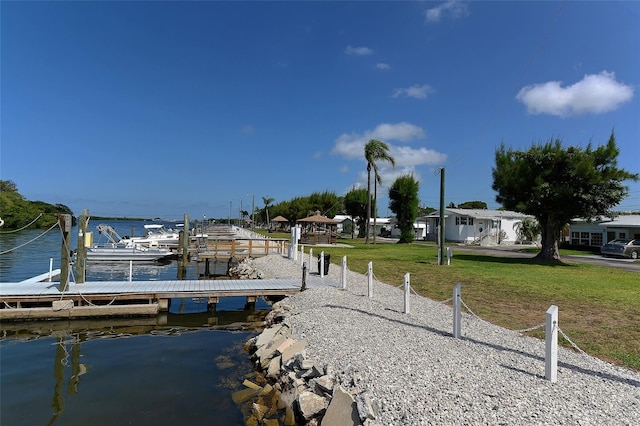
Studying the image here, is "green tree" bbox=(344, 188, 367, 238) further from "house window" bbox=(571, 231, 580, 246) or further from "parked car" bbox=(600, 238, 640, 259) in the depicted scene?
"parked car" bbox=(600, 238, 640, 259)

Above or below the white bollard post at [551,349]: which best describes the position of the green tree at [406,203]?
above

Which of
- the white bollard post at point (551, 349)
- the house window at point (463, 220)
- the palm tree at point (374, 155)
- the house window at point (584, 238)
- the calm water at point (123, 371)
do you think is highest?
the palm tree at point (374, 155)

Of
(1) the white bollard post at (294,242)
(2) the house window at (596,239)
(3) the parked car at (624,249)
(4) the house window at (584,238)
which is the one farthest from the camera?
(4) the house window at (584,238)

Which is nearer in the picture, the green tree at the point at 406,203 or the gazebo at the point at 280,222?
the green tree at the point at 406,203

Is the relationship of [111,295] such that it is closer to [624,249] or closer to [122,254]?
[122,254]

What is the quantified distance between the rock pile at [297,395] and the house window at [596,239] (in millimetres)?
40569

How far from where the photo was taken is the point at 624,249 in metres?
30.6

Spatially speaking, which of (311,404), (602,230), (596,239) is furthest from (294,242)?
(596,239)

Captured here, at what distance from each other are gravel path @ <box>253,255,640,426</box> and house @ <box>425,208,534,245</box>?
4063 cm

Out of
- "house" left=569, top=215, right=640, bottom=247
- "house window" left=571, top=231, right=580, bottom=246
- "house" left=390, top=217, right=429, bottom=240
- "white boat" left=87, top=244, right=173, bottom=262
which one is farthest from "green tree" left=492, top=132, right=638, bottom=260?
"house" left=390, top=217, right=429, bottom=240

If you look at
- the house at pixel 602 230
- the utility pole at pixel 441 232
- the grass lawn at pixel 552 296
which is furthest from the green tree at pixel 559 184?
the house at pixel 602 230

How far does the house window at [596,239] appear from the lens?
38.4m

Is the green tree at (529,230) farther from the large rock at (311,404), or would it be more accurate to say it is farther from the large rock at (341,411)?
the large rock at (341,411)

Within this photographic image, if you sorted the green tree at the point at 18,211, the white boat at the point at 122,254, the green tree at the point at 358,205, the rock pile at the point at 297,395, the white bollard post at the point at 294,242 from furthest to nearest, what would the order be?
1. the green tree at the point at 18,211
2. the green tree at the point at 358,205
3. the white boat at the point at 122,254
4. the white bollard post at the point at 294,242
5. the rock pile at the point at 297,395
